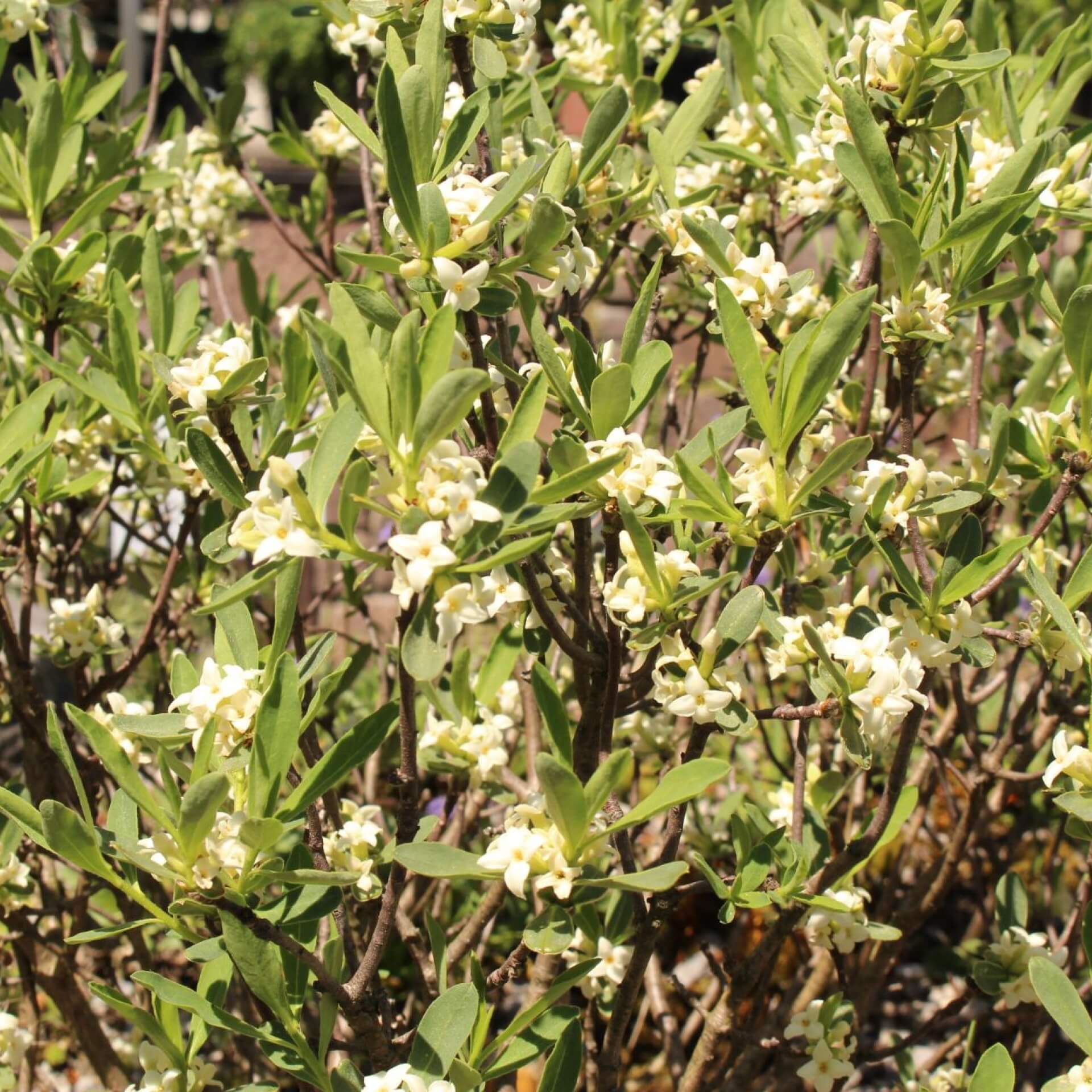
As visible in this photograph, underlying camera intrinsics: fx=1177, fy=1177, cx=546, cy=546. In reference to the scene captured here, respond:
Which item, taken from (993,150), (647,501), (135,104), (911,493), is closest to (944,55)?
(993,150)

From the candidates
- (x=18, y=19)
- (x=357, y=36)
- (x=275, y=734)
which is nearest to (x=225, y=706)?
(x=275, y=734)

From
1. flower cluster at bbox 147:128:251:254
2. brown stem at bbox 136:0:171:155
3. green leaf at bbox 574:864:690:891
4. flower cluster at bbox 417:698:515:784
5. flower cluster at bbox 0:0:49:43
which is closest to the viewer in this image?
green leaf at bbox 574:864:690:891

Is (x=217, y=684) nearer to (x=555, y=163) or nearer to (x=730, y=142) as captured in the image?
(x=555, y=163)

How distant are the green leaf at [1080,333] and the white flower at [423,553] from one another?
32.9 inches

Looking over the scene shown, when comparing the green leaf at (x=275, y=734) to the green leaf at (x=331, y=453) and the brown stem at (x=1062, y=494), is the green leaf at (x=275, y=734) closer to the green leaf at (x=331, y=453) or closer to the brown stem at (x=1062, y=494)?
the green leaf at (x=331, y=453)

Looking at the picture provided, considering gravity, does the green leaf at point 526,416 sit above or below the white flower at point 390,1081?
above

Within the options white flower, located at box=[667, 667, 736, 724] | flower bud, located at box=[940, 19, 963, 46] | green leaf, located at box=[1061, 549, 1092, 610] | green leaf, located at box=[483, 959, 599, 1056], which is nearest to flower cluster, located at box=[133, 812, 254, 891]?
green leaf, located at box=[483, 959, 599, 1056]

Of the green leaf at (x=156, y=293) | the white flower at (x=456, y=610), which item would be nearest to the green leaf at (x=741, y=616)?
the white flower at (x=456, y=610)

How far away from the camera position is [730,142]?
2104mm

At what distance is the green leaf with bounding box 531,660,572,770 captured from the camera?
4.30 ft

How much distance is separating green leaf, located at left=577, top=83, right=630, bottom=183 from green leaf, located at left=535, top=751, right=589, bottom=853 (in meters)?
0.78

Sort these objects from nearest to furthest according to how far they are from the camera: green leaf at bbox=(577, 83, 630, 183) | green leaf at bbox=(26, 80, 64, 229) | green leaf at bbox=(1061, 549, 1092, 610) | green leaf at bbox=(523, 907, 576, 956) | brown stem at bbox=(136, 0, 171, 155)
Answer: green leaf at bbox=(523, 907, 576, 956)
green leaf at bbox=(1061, 549, 1092, 610)
green leaf at bbox=(577, 83, 630, 183)
green leaf at bbox=(26, 80, 64, 229)
brown stem at bbox=(136, 0, 171, 155)

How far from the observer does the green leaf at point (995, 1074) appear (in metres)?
1.31

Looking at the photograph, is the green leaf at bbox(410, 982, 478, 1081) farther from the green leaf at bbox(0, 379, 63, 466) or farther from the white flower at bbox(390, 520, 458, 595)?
the green leaf at bbox(0, 379, 63, 466)
